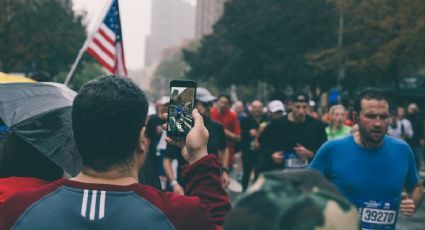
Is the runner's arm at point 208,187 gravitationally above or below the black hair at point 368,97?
below

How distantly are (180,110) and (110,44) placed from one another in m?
6.68

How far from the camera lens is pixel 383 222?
5.04 metres

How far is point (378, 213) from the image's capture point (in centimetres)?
502

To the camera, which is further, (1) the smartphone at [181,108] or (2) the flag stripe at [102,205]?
(1) the smartphone at [181,108]

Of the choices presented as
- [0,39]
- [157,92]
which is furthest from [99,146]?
[157,92]

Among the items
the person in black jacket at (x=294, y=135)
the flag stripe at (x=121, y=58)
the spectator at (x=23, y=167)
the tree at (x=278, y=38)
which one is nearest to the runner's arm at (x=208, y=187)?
the spectator at (x=23, y=167)

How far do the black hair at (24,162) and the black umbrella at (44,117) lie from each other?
2 centimetres

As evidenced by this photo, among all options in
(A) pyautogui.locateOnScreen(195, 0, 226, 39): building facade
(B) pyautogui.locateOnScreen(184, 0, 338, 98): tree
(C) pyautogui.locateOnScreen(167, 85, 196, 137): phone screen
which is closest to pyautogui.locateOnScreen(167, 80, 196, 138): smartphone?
(C) pyautogui.locateOnScreen(167, 85, 196, 137): phone screen

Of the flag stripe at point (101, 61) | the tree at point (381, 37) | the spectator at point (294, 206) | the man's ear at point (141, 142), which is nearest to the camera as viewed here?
the spectator at point (294, 206)

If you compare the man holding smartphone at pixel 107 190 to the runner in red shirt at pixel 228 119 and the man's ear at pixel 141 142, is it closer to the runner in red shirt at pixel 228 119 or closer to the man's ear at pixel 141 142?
the man's ear at pixel 141 142

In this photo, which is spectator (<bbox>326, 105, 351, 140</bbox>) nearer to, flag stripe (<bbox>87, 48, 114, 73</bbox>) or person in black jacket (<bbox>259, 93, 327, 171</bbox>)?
person in black jacket (<bbox>259, 93, 327, 171</bbox>)

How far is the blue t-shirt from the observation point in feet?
16.5

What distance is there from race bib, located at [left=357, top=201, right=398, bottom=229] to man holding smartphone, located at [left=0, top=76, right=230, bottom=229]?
2.86m

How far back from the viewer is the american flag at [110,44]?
30.6 feet
